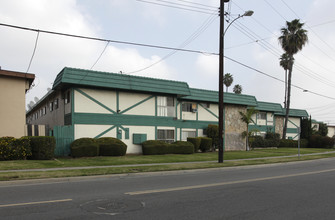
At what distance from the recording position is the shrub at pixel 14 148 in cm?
1538

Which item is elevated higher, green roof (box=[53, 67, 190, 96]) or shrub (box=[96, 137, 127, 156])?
green roof (box=[53, 67, 190, 96])

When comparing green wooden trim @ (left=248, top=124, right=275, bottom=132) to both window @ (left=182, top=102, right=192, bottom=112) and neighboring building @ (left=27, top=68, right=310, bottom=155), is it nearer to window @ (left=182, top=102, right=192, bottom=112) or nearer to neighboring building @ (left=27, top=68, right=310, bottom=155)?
neighboring building @ (left=27, top=68, right=310, bottom=155)

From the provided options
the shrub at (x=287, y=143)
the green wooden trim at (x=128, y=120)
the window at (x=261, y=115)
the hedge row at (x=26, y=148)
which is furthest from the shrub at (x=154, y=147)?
the shrub at (x=287, y=143)

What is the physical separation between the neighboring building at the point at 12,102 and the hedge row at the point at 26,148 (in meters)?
2.12

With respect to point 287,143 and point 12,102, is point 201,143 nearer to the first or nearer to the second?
point 12,102

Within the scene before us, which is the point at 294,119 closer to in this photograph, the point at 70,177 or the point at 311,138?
the point at 311,138

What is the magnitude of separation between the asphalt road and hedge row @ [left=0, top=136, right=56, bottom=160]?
6894 mm

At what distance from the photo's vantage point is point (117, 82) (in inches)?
856

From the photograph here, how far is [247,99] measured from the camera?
106 ft

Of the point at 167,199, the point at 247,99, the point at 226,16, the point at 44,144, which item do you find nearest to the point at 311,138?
the point at 247,99

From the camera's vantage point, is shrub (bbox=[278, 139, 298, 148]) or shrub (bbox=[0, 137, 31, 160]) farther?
shrub (bbox=[278, 139, 298, 148])

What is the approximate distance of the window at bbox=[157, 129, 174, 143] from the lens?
24.5m


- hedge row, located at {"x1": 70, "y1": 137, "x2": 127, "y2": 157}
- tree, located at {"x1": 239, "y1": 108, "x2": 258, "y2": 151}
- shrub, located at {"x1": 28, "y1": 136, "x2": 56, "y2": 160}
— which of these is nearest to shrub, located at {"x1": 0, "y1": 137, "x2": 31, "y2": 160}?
shrub, located at {"x1": 28, "y1": 136, "x2": 56, "y2": 160}

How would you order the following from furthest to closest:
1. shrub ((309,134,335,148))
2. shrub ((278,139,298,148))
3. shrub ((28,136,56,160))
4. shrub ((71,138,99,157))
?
shrub ((309,134,335,148)) < shrub ((278,139,298,148)) < shrub ((71,138,99,157)) < shrub ((28,136,56,160))
